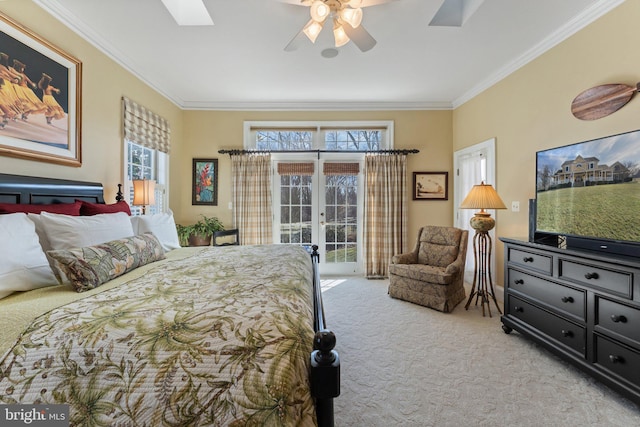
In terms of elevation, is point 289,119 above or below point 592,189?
above

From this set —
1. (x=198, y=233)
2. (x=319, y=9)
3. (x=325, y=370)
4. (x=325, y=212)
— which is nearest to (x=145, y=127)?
(x=198, y=233)

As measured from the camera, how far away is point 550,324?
2.20 m

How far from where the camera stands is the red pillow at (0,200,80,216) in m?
1.74

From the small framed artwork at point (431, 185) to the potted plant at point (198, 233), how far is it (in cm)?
332

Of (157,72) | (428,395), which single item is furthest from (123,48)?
(428,395)

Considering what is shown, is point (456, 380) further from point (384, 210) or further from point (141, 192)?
point (141, 192)

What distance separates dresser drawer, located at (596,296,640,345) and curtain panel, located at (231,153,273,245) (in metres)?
3.83

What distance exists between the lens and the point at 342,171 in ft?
15.1

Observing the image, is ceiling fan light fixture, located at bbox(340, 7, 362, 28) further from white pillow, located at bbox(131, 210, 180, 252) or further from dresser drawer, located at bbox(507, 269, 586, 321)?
dresser drawer, located at bbox(507, 269, 586, 321)

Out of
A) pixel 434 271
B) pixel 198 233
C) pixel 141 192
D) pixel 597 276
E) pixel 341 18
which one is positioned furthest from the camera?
pixel 198 233

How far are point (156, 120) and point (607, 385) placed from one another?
201 inches

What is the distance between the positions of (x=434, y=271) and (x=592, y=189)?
5.38ft

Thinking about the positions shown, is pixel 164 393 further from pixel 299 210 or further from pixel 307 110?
pixel 307 110

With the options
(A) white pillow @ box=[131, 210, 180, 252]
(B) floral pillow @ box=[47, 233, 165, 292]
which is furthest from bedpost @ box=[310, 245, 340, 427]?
(A) white pillow @ box=[131, 210, 180, 252]
